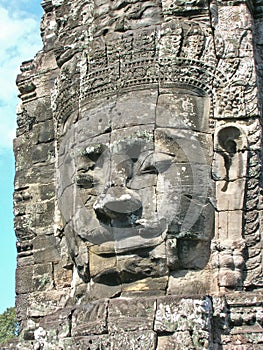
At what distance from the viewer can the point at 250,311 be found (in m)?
7.84

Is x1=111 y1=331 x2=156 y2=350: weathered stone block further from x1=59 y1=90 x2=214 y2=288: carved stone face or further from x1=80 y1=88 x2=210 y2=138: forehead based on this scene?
x1=80 y1=88 x2=210 y2=138: forehead

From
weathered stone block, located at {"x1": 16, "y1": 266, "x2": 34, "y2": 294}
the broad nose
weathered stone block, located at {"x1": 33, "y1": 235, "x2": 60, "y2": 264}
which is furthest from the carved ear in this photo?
weathered stone block, located at {"x1": 16, "y1": 266, "x2": 34, "y2": 294}

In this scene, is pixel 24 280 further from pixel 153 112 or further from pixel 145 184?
pixel 153 112

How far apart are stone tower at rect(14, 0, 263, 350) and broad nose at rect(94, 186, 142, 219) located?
0.05 feet

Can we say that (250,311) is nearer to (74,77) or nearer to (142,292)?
(142,292)

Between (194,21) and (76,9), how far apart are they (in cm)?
162

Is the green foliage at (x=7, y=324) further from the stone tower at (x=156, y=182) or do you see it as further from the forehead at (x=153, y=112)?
the forehead at (x=153, y=112)

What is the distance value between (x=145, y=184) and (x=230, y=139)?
3.41 feet

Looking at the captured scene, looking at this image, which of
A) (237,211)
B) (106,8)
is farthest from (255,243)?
(106,8)

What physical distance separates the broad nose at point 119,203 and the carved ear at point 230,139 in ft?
3.47

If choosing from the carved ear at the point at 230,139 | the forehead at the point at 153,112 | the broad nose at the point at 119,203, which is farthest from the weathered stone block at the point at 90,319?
the carved ear at the point at 230,139

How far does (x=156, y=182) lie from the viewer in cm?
834

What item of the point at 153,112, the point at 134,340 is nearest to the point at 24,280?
the point at 134,340

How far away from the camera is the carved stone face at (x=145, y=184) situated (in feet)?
26.8
